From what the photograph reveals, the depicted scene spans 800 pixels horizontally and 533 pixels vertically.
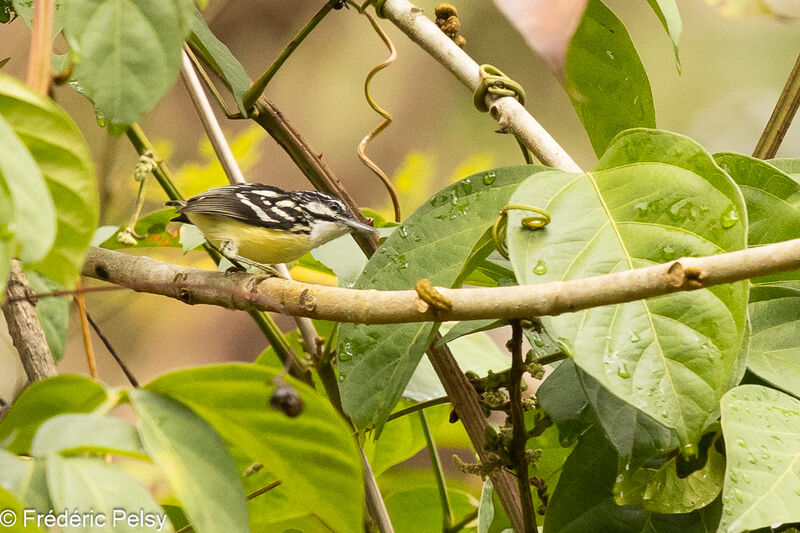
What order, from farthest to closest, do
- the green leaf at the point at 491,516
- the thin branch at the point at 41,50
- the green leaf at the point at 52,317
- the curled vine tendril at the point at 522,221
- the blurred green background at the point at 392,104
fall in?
the blurred green background at the point at 392,104 → the green leaf at the point at 52,317 → the green leaf at the point at 491,516 → the curled vine tendril at the point at 522,221 → the thin branch at the point at 41,50

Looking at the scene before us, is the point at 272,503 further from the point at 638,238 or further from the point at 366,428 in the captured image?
the point at 638,238

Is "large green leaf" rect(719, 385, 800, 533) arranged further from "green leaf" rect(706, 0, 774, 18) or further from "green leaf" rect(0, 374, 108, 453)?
"green leaf" rect(706, 0, 774, 18)

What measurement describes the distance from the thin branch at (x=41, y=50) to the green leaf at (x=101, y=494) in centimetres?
26

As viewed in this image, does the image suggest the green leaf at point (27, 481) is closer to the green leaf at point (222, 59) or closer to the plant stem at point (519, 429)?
the plant stem at point (519, 429)

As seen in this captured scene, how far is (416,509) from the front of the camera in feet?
4.21

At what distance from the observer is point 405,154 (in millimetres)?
2939

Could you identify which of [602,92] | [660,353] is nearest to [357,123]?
[602,92]

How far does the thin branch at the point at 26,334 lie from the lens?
914 mm

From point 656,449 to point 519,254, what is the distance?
234mm

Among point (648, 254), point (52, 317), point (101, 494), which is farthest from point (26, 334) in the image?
point (648, 254)

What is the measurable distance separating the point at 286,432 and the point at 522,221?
0.29m

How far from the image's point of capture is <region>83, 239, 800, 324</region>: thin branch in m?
0.51

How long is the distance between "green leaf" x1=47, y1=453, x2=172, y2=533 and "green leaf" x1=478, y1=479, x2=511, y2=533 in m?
0.54

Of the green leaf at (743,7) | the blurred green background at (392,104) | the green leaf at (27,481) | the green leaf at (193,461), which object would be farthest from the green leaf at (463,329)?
the blurred green background at (392,104)
